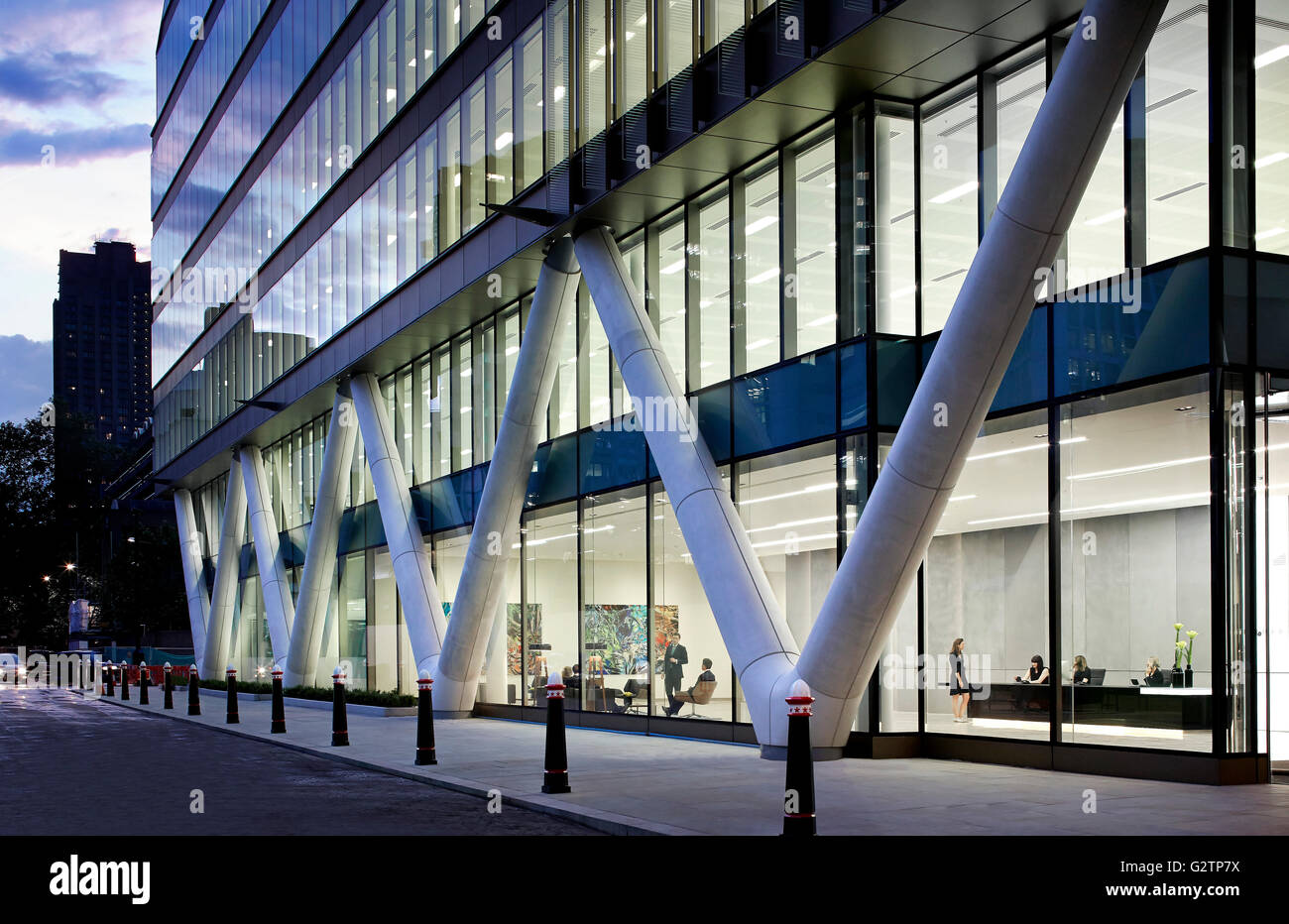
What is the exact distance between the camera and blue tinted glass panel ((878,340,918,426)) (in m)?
16.6

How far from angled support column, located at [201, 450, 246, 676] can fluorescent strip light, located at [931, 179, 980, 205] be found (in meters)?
35.8

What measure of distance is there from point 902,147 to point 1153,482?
530 centimetres

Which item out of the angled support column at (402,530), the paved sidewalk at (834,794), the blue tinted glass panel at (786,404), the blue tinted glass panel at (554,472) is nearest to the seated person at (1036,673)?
the paved sidewalk at (834,794)

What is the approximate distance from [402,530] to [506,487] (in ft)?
22.1

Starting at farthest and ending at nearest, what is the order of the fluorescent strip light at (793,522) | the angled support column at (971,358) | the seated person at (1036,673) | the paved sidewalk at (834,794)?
the fluorescent strip light at (793,522) < the seated person at (1036,673) < the angled support column at (971,358) < the paved sidewalk at (834,794)

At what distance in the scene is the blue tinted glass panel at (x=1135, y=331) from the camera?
13156 mm

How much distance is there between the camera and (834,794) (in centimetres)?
1238

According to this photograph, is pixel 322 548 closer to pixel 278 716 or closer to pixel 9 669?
pixel 278 716

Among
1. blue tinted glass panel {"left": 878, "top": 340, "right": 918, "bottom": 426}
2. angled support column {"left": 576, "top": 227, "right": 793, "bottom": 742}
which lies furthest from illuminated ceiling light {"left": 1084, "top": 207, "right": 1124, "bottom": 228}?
angled support column {"left": 576, "top": 227, "right": 793, "bottom": 742}

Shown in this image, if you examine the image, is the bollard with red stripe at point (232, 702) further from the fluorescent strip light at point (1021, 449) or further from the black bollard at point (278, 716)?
the fluorescent strip light at point (1021, 449)

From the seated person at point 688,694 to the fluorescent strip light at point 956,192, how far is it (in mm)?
7668

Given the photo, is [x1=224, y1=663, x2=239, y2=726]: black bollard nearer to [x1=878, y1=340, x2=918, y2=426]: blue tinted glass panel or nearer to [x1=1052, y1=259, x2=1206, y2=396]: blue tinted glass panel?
[x1=878, y1=340, x2=918, y2=426]: blue tinted glass panel
